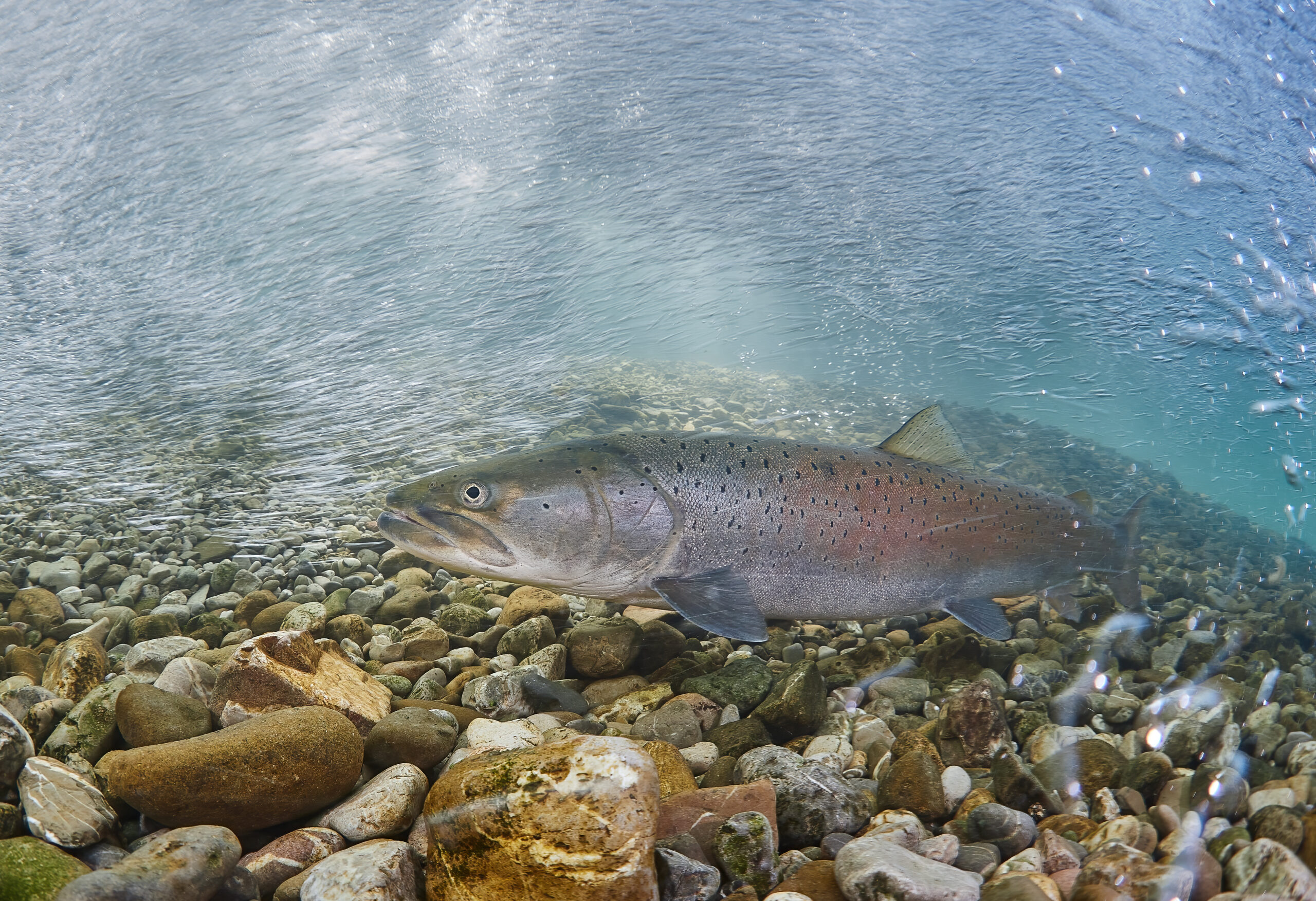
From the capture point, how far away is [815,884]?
1190 mm

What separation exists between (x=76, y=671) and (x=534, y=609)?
1628 mm

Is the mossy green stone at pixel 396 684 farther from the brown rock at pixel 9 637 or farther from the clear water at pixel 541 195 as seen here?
the clear water at pixel 541 195

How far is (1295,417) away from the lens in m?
13.0

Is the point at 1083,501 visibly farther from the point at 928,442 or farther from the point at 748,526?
the point at 748,526

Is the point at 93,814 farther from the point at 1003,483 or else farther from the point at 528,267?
the point at 528,267

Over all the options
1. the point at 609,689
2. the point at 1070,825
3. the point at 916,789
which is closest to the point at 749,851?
the point at 916,789

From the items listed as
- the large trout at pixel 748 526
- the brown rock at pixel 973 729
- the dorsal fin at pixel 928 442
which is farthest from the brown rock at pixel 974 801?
the dorsal fin at pixel 928 442

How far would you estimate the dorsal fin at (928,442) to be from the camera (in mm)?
3062

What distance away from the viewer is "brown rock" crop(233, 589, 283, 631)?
288 centimetres

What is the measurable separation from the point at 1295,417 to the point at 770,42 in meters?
14.3

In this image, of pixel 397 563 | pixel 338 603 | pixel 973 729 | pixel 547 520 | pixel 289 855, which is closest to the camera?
pixel 289 855

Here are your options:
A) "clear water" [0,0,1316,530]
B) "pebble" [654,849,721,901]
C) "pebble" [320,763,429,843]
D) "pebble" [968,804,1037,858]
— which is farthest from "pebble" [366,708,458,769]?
"clear water" [0,0,1316,530]

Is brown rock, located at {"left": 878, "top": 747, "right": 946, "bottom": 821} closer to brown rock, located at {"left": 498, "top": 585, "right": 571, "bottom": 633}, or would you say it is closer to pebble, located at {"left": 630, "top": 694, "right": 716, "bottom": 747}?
pebble, located at {"left": 630, "top": 694, "right": 716, "bottom": 747}

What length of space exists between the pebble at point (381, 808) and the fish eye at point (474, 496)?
3.81ft
